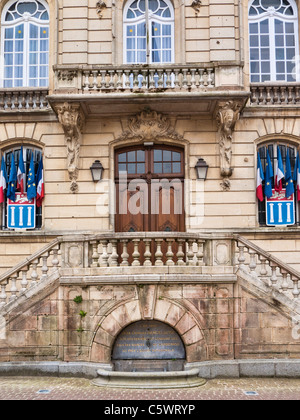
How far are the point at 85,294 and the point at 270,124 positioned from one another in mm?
8562

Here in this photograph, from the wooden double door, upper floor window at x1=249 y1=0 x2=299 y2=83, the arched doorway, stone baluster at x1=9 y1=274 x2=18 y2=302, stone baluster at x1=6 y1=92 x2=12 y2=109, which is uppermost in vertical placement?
upper floor window at x1=249 y1=0 x2=299 y2=83

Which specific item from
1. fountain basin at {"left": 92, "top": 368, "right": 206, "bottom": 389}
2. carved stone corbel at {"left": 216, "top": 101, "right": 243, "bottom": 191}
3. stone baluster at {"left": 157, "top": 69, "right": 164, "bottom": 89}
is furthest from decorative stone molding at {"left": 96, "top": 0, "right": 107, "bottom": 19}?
fountain basin at {"left": 92, "top": 368, "right": 206, "bottom": 389}

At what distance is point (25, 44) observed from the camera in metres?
18.6

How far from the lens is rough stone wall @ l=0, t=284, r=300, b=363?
41.3 feet

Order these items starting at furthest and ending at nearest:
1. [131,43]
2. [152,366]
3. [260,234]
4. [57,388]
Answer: [131,43], [260,234], [152,366], [57,388]

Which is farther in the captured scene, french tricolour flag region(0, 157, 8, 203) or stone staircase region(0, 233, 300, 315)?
french tricolour flag region(0, 157, 8, 203)

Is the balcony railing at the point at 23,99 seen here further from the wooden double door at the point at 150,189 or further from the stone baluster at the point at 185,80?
the stone baluster at the point at 185,80

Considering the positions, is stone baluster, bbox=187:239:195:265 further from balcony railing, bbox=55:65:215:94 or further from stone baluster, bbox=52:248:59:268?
balcony railing, bbox=55:65:215:94

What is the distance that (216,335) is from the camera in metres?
12.7

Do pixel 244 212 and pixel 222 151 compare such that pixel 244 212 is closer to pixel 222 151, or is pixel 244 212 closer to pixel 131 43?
pixel 222 151

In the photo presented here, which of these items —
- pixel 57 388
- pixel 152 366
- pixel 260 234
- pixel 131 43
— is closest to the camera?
pixel 57 388

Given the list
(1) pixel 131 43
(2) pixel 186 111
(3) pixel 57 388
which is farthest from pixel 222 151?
(3) pixel 57 388

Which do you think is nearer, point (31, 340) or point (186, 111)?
point (31, 340)

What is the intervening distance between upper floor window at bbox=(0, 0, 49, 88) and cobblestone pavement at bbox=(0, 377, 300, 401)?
405 inches
